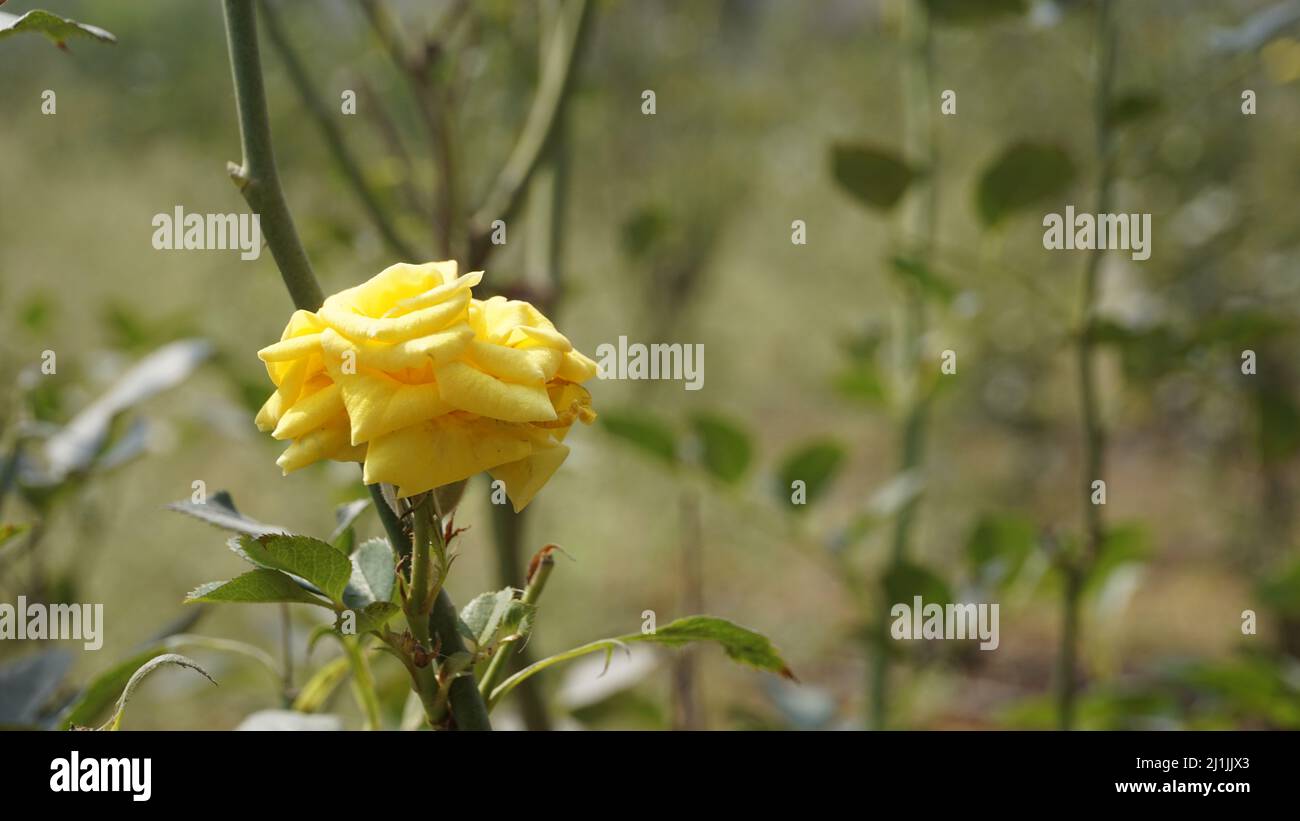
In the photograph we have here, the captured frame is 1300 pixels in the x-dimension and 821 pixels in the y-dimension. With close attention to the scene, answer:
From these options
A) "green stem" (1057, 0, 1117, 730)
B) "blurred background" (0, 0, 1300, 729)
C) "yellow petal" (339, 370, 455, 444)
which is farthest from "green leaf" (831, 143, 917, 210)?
"yellow petal" (339, 370, 455, 444)

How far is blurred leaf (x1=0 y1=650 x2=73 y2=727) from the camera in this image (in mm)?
416

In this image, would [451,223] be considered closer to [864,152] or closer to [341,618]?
[864,152]

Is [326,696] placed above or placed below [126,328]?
below

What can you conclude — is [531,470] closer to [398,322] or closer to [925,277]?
[398,322]

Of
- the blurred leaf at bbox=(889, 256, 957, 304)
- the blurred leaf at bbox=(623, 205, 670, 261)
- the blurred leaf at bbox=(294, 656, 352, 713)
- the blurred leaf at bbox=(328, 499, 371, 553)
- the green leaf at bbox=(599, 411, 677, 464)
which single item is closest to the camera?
the blurred leaf at bbox=(328, 499, 371, 553)

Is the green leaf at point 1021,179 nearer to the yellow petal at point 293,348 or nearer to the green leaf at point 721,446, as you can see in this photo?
the green leaf at point 721,446

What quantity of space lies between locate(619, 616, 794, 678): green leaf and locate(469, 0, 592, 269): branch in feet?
1.09

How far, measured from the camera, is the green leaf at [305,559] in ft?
0.89

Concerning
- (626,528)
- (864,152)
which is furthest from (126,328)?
(626,528)

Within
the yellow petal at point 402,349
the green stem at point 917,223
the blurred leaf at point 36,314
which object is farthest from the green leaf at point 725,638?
the blurred leaf at point 36,314

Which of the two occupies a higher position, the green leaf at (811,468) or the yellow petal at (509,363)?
the green leaf at (811,468)

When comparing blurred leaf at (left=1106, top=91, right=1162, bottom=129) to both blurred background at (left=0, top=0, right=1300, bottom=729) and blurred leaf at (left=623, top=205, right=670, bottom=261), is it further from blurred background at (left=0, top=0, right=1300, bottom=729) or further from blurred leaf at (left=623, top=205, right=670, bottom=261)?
blurred leaf at (left=623, top=205, right=670, bottom=261)
